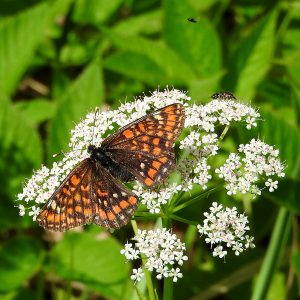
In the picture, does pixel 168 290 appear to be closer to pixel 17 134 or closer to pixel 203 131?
pixel 203 131

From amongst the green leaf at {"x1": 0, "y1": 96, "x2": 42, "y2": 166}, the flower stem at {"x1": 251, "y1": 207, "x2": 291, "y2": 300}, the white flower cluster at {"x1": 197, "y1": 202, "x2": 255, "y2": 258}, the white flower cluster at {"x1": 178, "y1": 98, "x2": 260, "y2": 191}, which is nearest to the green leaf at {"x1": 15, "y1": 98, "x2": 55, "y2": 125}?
the green leaf at {"x1": 0, "y1": 96, "x2": 42, "y2": 166}

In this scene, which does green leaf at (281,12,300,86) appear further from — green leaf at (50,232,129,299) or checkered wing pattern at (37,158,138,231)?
checkered wing pattern at (37,158,138,231)

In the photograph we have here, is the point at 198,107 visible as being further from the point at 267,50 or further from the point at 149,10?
the point at 149,10

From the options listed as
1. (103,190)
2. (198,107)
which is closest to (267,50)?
(198,107)

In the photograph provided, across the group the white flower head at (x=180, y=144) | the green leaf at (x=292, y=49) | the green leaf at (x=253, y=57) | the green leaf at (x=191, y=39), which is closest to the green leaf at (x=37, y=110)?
the green leaf at (x=191, y=39)

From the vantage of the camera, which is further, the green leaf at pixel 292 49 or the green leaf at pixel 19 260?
the green leaf at pixel 292 49

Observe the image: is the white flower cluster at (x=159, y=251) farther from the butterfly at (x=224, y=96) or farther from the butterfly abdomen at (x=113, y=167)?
the butterfly at (x=224, y=96)

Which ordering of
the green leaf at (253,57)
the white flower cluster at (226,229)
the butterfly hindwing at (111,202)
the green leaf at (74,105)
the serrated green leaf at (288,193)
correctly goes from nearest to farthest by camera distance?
the butterfly hindwing at (111,202) → the white flower cluster at (226,229) → the serrated green leaf at (288,193) → the green leaf at (74,105) → the green leaf at (253,57)

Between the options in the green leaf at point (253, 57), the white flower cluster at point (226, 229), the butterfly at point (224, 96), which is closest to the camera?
the white flower cluster at point (226, 229)
